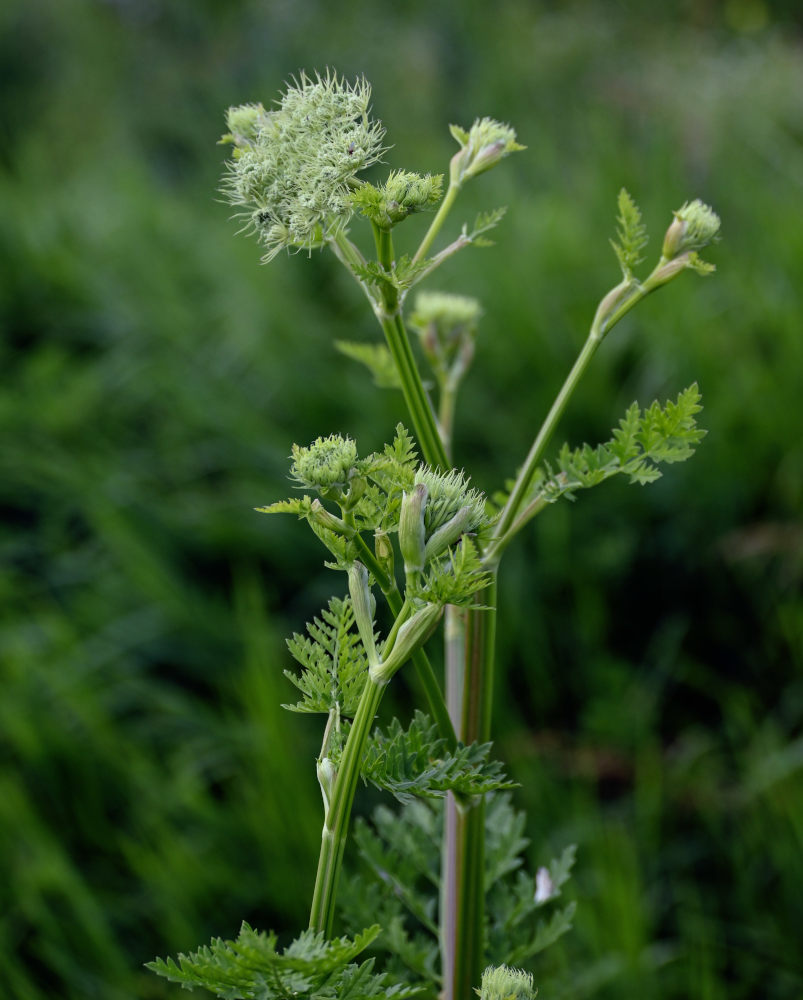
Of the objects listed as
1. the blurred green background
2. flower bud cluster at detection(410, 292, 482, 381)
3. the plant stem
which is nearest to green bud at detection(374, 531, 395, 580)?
the plant stem

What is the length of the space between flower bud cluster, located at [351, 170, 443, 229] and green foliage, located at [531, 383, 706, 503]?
170 mm

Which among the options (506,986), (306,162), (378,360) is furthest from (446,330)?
(506,986)

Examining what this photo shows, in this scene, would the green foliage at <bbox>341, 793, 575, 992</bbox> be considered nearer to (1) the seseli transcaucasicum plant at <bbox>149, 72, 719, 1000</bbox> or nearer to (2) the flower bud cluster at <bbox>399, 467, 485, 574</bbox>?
(1) the seseli transcaucasicum plant at <bbox>149, 72, 719, 1000</bbox>

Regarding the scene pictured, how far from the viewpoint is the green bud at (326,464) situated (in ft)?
1.66

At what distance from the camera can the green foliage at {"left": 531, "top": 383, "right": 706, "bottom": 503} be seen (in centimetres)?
59

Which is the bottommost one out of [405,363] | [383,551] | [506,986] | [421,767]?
[506,986]

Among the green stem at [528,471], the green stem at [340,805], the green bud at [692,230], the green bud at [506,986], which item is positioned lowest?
the green bud at [506,986]

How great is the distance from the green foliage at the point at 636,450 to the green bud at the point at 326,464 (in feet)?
0.49

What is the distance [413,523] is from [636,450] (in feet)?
0.60

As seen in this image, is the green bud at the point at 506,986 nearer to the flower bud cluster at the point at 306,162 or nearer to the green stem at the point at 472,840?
the green stem at the point at 472,840

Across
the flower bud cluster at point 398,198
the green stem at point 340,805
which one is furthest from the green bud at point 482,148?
the green stem at point 340,805

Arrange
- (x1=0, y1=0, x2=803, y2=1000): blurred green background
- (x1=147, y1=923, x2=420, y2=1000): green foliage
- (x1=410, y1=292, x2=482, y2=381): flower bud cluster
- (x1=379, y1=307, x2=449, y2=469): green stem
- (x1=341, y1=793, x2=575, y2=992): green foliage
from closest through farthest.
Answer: (x1=147, y1=923, x2=420, y2=1000): green foliage → (x1=379, y1=307, x2=449, y2=469): green stem → (x1=341, y1=793, x2=575, y2=992): green foliage → (x1=410, y1=292, x2=482, y2=381): flower bud cluster → (x1=0, y1=0, x2=803, y2=1000): blurred green background

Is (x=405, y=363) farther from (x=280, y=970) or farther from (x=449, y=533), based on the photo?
(x=280, y=970)

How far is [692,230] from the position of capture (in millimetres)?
636
